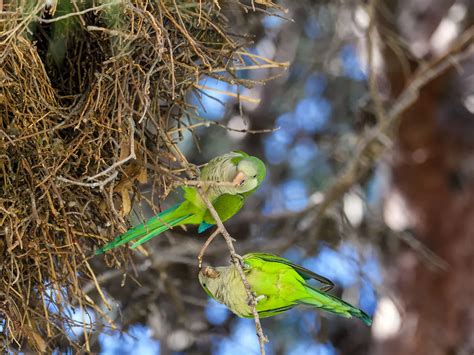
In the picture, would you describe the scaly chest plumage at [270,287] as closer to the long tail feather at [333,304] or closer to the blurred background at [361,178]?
the long tail feather at [333,304]

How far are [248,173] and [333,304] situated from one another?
0.32m

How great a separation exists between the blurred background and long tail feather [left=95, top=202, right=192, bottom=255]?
1338 mm

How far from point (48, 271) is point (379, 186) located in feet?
8.91

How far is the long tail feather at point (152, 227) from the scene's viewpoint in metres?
1.56

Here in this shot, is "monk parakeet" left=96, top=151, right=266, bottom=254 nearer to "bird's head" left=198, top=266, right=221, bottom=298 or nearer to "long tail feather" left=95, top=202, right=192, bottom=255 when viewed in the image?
"long tail feather" left=95, top=202, right=192, bottom=255

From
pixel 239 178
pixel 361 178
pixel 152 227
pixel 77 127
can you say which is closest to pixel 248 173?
pixel 239 178

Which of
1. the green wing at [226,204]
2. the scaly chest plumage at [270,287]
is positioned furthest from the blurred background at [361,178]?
the scaly chest plumage at [270,287]

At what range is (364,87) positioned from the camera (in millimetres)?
4020

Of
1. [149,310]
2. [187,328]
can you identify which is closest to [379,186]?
[187,328]

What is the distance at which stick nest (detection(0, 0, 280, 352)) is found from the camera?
1.50 m

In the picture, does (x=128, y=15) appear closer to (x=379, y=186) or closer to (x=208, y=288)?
(x=208, y=288)

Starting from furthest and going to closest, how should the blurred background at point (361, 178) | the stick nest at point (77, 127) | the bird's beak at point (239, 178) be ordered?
the blurred background at point (361, 178) → the bird's beak at point (239, 178) → the stick nest at point (77, 127)

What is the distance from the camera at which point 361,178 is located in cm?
351

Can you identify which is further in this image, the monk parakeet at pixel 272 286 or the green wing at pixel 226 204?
the green wing at pixel 226 204
